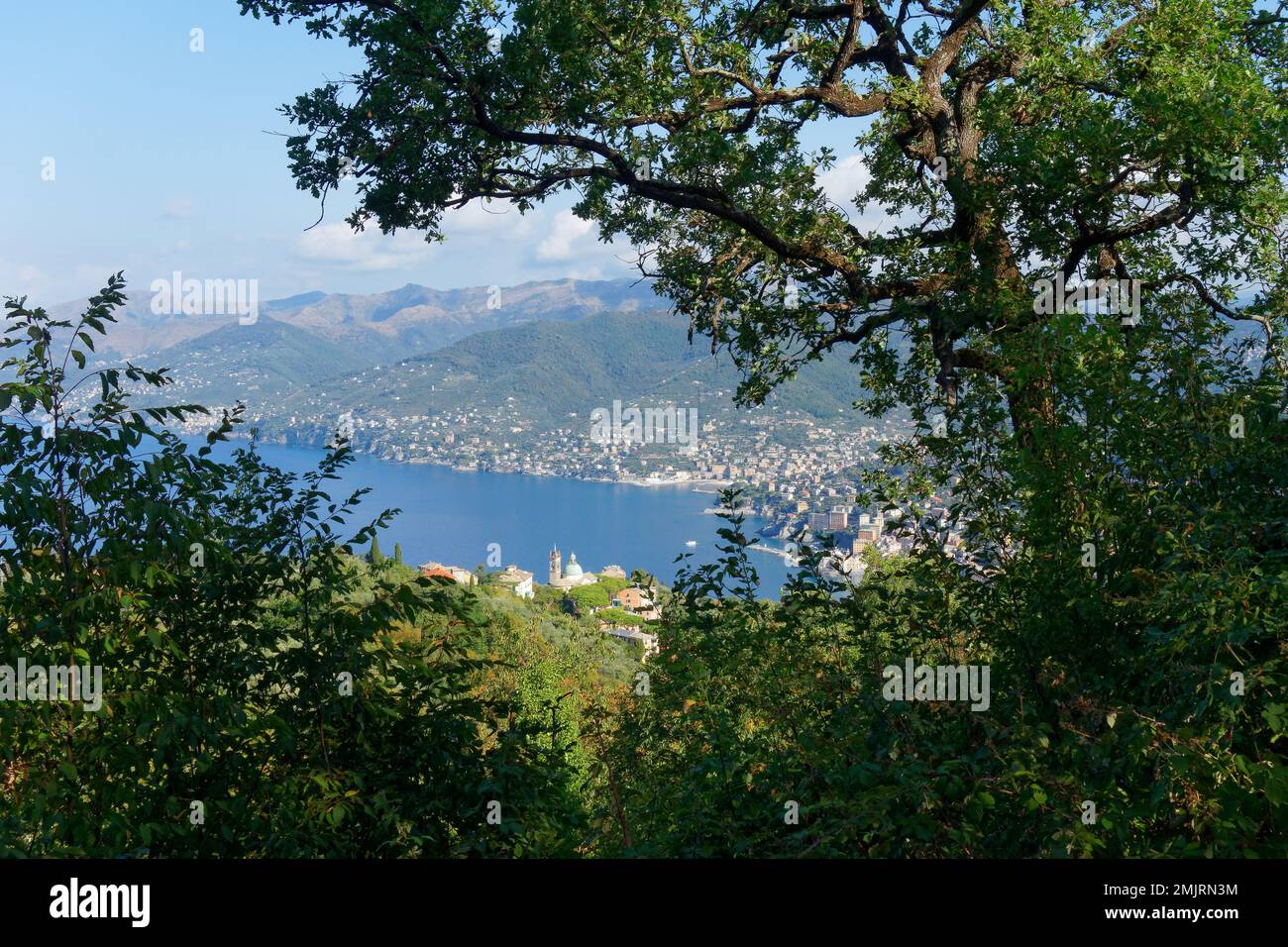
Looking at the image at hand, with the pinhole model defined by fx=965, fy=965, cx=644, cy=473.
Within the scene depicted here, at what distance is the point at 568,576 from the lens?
62844 mm

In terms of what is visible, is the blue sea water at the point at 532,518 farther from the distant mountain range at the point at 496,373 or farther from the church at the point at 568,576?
the distant mountain range at the point at 496,373

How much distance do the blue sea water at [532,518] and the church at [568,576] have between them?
8.25 ft

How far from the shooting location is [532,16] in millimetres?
6027

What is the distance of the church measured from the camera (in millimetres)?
59991

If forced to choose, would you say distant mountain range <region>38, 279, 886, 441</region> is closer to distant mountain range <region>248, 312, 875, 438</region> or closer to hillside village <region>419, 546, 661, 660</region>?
distant mountain range <region>248, 312, 875, 438</region>

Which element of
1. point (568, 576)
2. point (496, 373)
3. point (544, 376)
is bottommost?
point (568, 576)

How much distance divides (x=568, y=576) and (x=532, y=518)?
2800 centimetres
